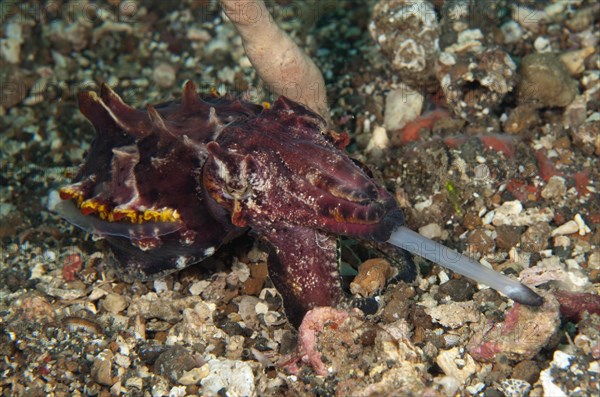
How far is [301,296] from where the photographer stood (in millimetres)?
3838

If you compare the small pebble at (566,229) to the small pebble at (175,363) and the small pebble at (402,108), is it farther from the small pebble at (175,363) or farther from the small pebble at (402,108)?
the small pebble at (175,363)

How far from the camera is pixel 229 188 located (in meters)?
3.60

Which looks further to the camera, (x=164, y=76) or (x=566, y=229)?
(x=164, y=76)

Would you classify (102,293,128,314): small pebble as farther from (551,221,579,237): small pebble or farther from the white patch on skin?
(551,221,579,237): small pebble

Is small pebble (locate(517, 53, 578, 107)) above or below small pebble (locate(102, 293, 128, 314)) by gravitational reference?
above

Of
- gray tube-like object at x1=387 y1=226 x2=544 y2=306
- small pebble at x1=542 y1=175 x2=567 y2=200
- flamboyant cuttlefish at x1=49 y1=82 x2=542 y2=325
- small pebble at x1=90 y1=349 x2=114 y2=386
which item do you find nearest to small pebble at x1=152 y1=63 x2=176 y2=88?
flamboyant cuttlefish at x1=49 y1=82 x2=542 y2=325

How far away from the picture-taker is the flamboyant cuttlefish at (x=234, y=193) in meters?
3.49

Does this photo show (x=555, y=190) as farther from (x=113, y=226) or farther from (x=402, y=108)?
(x=113, y=226)

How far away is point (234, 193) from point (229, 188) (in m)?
0.04

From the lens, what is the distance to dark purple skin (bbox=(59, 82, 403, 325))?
351 cm

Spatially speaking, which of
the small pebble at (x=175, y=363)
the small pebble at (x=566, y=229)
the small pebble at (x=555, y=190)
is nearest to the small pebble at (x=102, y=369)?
the small pebble at (x=175, y=363)

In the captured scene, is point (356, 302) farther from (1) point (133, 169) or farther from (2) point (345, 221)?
(1) point (133, 169)

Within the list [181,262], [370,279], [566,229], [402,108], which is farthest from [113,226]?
[566,229]

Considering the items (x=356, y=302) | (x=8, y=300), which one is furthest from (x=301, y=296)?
(x=8, y=300)
